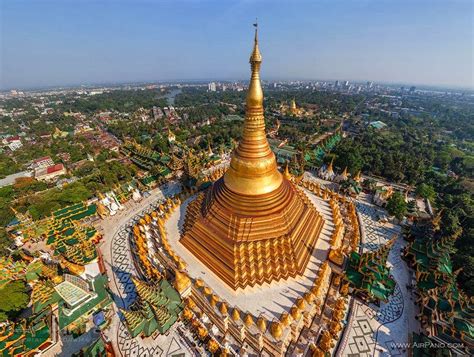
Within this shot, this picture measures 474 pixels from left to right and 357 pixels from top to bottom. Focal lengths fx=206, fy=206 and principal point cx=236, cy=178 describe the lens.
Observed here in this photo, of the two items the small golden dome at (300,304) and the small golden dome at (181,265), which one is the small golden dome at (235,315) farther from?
the small golden dome at (181,265)

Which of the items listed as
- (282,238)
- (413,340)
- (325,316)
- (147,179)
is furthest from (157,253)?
(413,340)

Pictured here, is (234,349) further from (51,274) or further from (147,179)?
(147,179)

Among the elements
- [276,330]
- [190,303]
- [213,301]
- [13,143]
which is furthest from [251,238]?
[13,143]

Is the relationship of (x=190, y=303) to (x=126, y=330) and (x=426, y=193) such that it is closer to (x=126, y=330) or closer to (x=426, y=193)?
(x=126, y=330)

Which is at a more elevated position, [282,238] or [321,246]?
[282,238]

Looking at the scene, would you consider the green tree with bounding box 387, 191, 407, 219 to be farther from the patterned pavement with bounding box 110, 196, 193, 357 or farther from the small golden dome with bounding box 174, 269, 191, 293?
the patterned pavement with bounding box 110, 196, 193, 357
